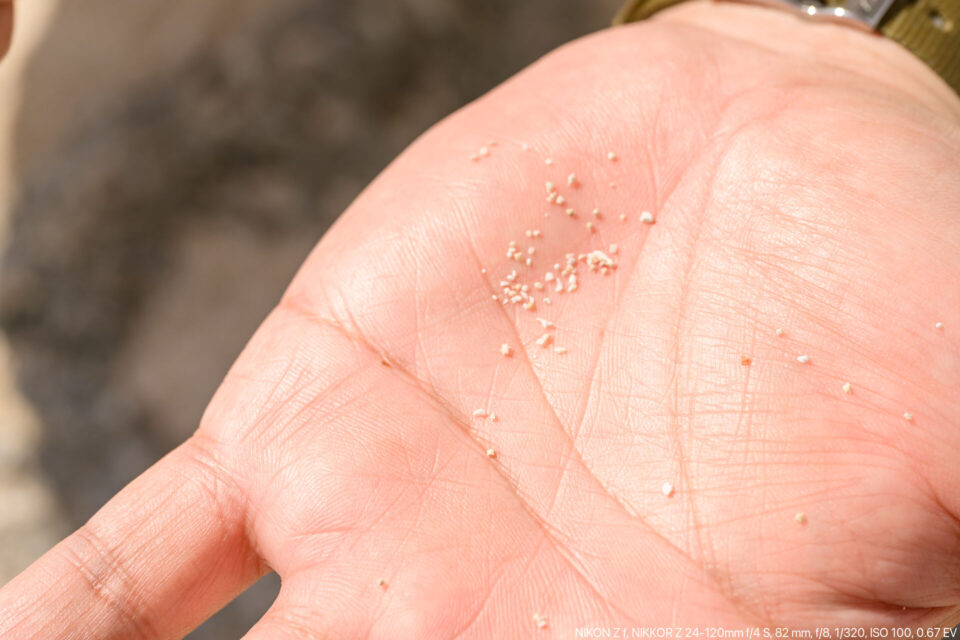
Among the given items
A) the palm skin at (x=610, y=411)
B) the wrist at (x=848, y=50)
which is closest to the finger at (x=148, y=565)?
the palm skin at (x=610, y=411)

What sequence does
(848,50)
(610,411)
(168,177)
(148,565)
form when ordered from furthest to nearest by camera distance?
1. (168,177)
2. (848,50)
3. (610,411)
4. (148,565)

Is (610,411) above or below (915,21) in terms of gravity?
below

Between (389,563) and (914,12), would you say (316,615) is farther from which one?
(914,12)

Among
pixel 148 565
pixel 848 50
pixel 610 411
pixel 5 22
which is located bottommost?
pixel 148 565

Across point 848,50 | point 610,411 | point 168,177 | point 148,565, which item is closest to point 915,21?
point 848,50

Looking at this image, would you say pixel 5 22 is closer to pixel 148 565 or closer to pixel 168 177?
pixel 168 177

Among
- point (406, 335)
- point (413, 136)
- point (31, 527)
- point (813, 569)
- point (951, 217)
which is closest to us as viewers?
point (813, 569)

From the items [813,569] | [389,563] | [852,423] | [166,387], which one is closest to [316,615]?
[389,563]

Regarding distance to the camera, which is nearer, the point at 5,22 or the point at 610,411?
the point at 610,411
